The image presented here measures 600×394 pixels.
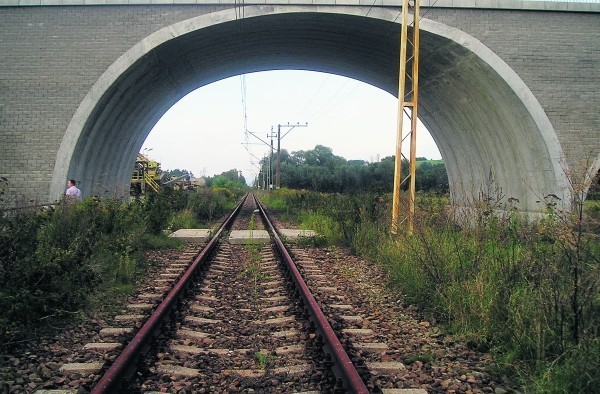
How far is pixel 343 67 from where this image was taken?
1908cm

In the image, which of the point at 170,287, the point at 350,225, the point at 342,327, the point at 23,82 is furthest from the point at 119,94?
the point at 342,327

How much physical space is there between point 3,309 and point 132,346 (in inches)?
62.9

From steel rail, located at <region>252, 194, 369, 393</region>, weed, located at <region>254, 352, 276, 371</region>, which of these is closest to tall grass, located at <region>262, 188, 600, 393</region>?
steel rail, located at <region>252, 194, 369, 393</region>

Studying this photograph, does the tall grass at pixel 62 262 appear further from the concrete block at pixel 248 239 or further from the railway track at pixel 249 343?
the concrete block at pixel 248 239

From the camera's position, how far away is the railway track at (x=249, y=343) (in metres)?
3.62

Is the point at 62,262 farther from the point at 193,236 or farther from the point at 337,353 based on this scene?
the point at 193,236

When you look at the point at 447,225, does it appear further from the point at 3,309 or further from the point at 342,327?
the point at 3,309

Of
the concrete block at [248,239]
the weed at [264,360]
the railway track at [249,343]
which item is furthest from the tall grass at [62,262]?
the concrete block at [248,239]

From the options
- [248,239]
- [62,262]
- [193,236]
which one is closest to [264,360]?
[62,262]

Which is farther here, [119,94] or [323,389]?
[119,94]

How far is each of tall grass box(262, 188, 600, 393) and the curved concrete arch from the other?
15.5 ft

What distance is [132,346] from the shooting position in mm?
3965

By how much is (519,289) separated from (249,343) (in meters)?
2.68

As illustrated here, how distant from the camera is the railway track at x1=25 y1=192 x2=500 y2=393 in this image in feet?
11.9
